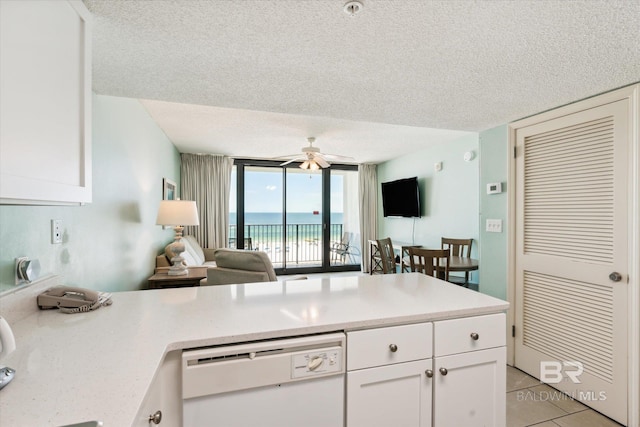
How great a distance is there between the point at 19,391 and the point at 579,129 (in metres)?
3.17

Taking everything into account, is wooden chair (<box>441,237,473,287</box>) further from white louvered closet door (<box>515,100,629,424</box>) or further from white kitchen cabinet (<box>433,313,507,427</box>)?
white kitchen cabinet (<box>433,313,507,427</box>)

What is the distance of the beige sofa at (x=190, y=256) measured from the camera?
3.41 m

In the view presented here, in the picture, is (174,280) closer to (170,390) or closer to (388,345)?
(170,390)

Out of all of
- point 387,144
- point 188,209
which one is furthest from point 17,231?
point 387,144

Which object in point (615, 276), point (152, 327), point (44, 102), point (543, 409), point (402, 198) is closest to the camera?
point (44, 102)

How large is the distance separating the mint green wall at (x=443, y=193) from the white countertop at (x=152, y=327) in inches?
99.9

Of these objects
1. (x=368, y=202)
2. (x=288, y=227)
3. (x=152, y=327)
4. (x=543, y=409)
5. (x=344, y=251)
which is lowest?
(x=543, y=409)

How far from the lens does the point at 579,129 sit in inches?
85.2

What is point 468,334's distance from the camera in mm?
1391

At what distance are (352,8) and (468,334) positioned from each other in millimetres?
1496

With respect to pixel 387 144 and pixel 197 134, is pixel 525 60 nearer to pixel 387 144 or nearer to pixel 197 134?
pixel 387 144

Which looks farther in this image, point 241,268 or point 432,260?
point 432,260

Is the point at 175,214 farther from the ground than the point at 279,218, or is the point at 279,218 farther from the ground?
the point at 175,214

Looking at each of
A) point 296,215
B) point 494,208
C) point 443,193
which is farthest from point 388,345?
point 296,215
